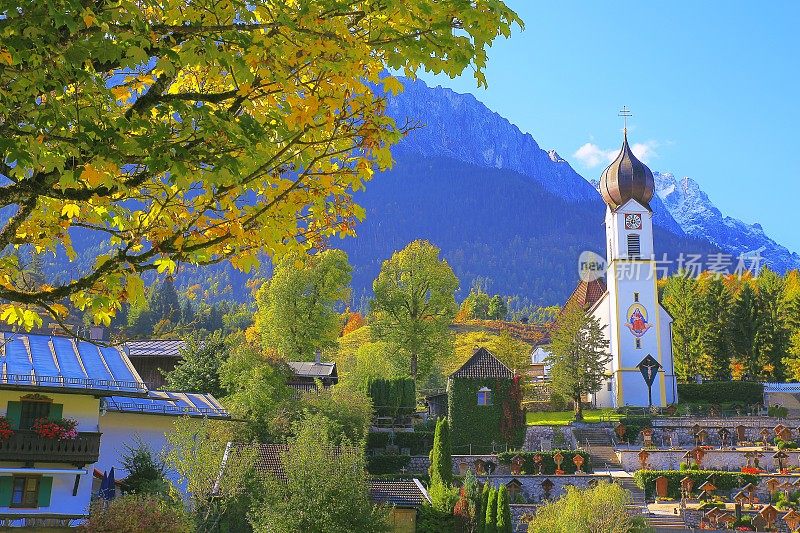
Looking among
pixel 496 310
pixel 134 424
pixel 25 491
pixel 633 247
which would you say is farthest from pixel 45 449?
pixel 496 310

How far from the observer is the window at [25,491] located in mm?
23562

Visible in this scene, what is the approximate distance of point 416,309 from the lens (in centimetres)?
5294

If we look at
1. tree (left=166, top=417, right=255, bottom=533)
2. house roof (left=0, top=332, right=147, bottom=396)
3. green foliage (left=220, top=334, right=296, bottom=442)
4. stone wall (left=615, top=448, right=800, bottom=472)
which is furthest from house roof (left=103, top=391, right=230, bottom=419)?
stone wall (left=615, top=448, right=800, bottom=472)

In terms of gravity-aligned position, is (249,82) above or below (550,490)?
above

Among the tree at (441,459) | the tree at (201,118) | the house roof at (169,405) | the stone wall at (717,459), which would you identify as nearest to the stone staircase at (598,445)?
the stone wall at (717,459)

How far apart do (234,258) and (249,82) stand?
131 cm

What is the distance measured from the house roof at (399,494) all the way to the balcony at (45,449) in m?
9.41

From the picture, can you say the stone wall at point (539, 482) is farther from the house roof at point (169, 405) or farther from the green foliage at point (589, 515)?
the house roof at point (169, 405)

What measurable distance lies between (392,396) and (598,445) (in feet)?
37.3

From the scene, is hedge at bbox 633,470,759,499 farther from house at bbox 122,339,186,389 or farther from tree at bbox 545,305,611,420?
house at bbox 122,339,186,389

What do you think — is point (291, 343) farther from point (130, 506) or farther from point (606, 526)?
point (130, 506)

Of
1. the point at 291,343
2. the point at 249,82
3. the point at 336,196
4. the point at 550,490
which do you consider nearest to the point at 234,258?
the point at 336,196

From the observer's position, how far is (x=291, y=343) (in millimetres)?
53781

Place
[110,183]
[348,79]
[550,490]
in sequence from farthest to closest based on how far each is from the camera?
1. [550,490]
2. [348,79]
3. [110,183]
